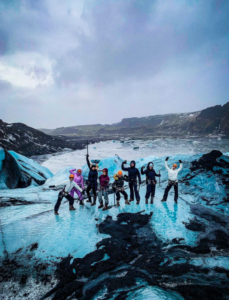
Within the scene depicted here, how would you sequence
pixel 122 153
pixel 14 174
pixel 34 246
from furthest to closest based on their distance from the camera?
pixel 122 153 < pixel 14 174 < pixel 34 246

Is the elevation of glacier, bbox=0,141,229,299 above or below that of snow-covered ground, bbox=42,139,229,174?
above

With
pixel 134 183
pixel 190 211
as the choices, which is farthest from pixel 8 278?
pixel 190 211

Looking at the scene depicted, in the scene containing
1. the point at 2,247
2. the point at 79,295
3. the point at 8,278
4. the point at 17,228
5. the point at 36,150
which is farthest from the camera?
the point at 36,150

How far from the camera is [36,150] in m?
37.2

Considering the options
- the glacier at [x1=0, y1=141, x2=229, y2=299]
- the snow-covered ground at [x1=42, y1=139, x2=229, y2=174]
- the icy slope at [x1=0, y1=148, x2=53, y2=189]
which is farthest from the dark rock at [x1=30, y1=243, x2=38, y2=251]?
the snow-covered ground at [x1=42, y1=139, x2=229, y2=174]

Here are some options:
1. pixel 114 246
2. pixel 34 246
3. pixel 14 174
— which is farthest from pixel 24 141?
pixel 114 246

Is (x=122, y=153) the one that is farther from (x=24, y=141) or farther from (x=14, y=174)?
(x=14, y=174)

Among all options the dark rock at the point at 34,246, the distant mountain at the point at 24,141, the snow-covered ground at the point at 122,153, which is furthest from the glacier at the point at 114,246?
the distant mountain at the point at 24,141

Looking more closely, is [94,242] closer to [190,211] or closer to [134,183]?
[134,183]

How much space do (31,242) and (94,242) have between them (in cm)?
178

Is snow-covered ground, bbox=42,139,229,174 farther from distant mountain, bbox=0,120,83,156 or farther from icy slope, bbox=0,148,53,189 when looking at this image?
icy slope, bbox=0,148,53,189

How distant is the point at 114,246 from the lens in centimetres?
420

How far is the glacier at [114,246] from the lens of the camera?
3063mm

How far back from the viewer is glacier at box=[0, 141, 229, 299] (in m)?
3.06
